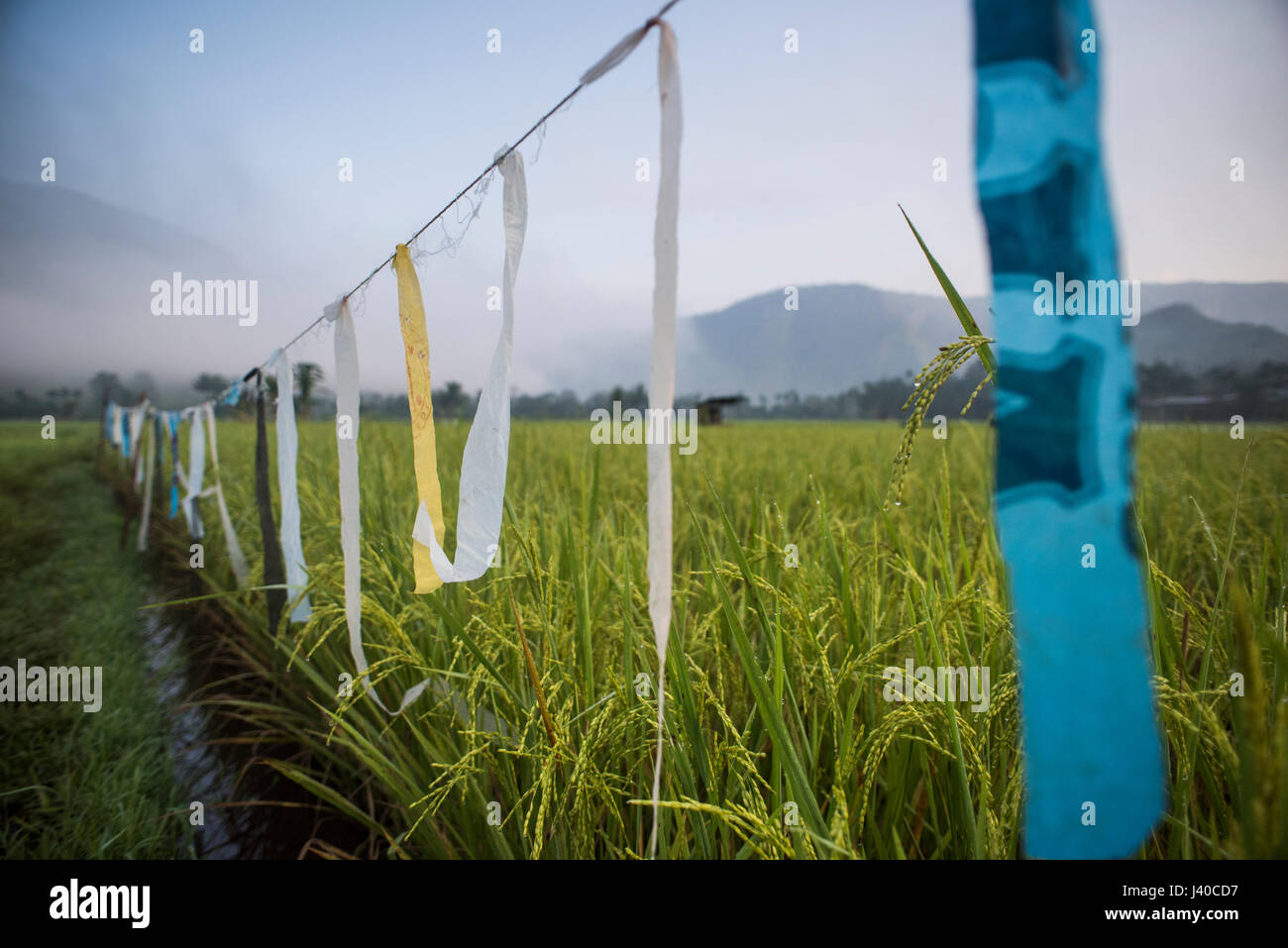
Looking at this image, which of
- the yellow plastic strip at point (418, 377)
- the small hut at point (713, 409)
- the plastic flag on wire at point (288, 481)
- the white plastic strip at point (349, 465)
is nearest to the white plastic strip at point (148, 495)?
the plastic flag on wire at point (288, 481)

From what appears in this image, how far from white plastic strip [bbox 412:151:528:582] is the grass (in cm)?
141

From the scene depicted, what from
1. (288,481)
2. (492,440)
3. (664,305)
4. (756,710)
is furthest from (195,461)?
(664,305)

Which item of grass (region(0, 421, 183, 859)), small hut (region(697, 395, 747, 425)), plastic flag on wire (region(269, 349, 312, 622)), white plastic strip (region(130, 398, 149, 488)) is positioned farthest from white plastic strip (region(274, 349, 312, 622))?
small hut (region(697, 395, 747, 425))

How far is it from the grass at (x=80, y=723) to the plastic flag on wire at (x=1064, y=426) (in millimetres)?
2100

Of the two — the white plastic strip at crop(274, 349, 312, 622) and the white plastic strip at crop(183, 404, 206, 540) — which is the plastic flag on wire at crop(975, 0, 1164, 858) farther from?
the white plastic strip at crop(183, 404, 206, 540)

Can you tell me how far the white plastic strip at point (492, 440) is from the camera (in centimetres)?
96

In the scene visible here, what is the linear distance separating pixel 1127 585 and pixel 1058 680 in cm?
11

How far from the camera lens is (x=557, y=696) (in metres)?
1.33

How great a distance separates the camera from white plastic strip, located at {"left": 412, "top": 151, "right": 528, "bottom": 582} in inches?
37.9

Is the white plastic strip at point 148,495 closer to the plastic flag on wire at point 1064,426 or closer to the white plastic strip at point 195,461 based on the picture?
the white plastic strip at point 195,461

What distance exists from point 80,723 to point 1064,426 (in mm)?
3090
